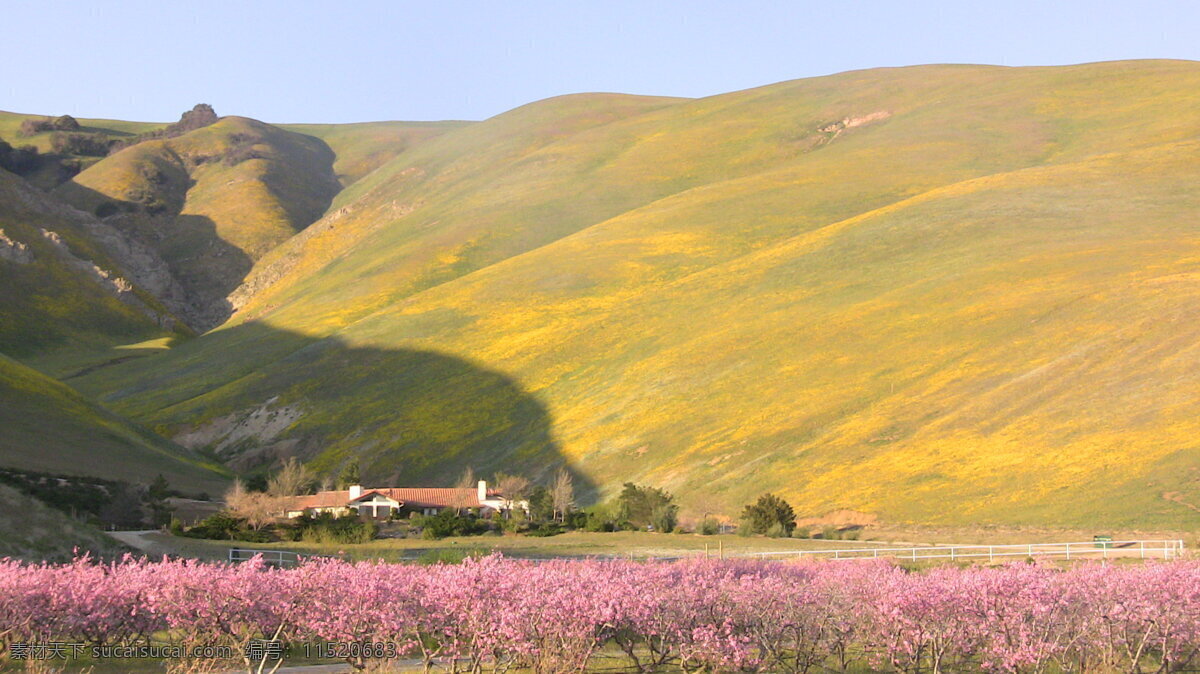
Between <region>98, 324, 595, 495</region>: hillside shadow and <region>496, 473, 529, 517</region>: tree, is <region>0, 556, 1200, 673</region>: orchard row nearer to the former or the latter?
<region>496, 473, 529, 517</region>: tree

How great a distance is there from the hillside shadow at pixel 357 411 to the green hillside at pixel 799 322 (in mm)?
325

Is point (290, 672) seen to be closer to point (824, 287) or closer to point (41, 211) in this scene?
point (824, 287)

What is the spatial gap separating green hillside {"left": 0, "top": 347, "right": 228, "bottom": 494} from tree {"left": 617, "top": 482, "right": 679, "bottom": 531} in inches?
1023

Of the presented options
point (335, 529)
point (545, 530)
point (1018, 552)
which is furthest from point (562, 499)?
point (1018, 552)

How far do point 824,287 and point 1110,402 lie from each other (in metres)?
35.4

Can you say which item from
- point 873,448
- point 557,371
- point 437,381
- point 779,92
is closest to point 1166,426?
point 873,448

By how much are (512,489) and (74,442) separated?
24.1 m

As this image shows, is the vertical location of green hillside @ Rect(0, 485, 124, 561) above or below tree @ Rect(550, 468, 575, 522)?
above

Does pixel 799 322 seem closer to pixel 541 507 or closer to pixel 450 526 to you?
pixel 541 507

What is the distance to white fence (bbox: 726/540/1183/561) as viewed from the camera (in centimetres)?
3678

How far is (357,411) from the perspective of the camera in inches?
3575

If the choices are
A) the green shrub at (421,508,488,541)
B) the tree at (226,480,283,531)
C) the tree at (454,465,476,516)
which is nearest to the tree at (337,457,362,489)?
the tree at (454,465,476,516)

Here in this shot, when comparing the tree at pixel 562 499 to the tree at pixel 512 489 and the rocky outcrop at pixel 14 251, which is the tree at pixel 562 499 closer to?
the tree at pixel 512 489

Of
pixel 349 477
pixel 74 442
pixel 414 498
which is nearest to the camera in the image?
pixel 74 442
